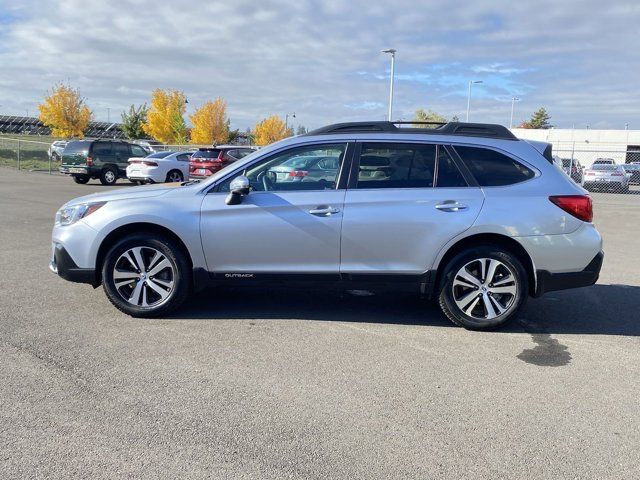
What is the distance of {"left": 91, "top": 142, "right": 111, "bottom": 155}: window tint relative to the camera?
889 inches

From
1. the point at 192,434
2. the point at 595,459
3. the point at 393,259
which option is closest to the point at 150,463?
the point at 192,434

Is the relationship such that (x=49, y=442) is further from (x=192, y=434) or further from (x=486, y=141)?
(x=486, y=141)

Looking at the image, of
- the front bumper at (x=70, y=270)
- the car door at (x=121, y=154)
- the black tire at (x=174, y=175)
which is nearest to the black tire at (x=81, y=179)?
the car door at (x=121, y=154)

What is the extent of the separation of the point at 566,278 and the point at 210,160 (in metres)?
15.6

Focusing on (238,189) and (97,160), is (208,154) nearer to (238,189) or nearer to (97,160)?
(97,160)

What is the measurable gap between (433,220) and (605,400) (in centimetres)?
200

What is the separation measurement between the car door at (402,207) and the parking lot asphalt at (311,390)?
672 millimetres

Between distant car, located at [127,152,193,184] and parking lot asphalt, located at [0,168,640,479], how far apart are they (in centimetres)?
1571

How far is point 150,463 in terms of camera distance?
2947 millimetres

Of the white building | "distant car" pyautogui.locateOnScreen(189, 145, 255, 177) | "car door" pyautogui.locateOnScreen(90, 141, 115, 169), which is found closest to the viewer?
"distant car" pyautogui.locateOnScreen(189, 145, 255, 177)

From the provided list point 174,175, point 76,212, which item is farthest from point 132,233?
point 174,175

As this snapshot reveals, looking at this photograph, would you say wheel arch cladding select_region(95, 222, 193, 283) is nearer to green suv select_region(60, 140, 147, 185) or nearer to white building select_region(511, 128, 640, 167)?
green suv select_region(60, 140, 147, 185)

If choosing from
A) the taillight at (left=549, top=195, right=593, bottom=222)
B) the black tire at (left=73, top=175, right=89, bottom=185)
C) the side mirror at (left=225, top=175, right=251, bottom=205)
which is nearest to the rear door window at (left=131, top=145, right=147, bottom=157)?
the black tire at (left=73, top=175, right=89, bottom=185)

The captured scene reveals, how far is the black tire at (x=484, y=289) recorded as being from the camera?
16.9 feet
